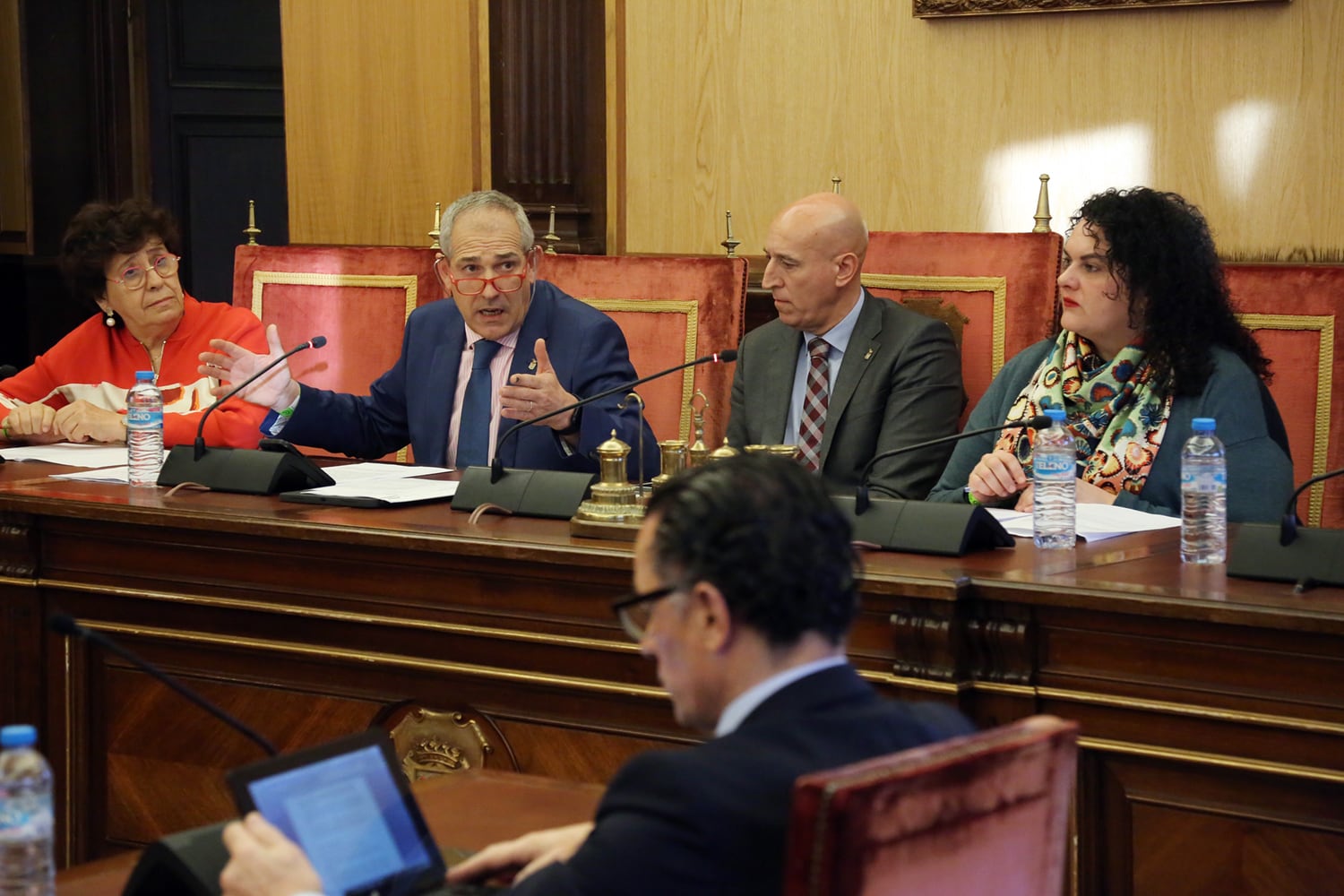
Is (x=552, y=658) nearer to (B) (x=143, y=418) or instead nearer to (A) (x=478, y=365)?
(B) (x=143, y=418)

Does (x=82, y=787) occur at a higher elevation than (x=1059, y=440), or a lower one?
lower

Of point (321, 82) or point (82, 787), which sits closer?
point (82, 787)

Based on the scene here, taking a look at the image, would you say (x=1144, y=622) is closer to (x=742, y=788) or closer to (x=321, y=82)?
(x=742, y=788)

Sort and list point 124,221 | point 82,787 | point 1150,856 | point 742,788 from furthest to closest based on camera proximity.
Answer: point 124,221 < point 82,787 < point 1150,856 < point 742,788

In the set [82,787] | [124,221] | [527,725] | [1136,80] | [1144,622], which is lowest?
[82,787]

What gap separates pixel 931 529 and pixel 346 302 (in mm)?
2414

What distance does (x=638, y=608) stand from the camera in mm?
1294

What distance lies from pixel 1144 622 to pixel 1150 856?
289 millimetres

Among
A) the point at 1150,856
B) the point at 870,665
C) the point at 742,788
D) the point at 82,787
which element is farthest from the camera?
the point at 82,787

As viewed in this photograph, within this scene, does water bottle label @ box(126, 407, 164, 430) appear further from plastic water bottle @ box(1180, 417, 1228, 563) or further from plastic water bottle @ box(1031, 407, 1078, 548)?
plastic water bottle @ box(1180, 417, 1228, 563)

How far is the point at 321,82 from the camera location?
5.25 m

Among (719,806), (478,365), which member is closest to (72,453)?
(478,365)

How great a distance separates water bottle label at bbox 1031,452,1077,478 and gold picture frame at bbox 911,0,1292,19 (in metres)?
1.93

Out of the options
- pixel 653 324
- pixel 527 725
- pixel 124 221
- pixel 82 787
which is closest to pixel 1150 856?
pixel 527 725
